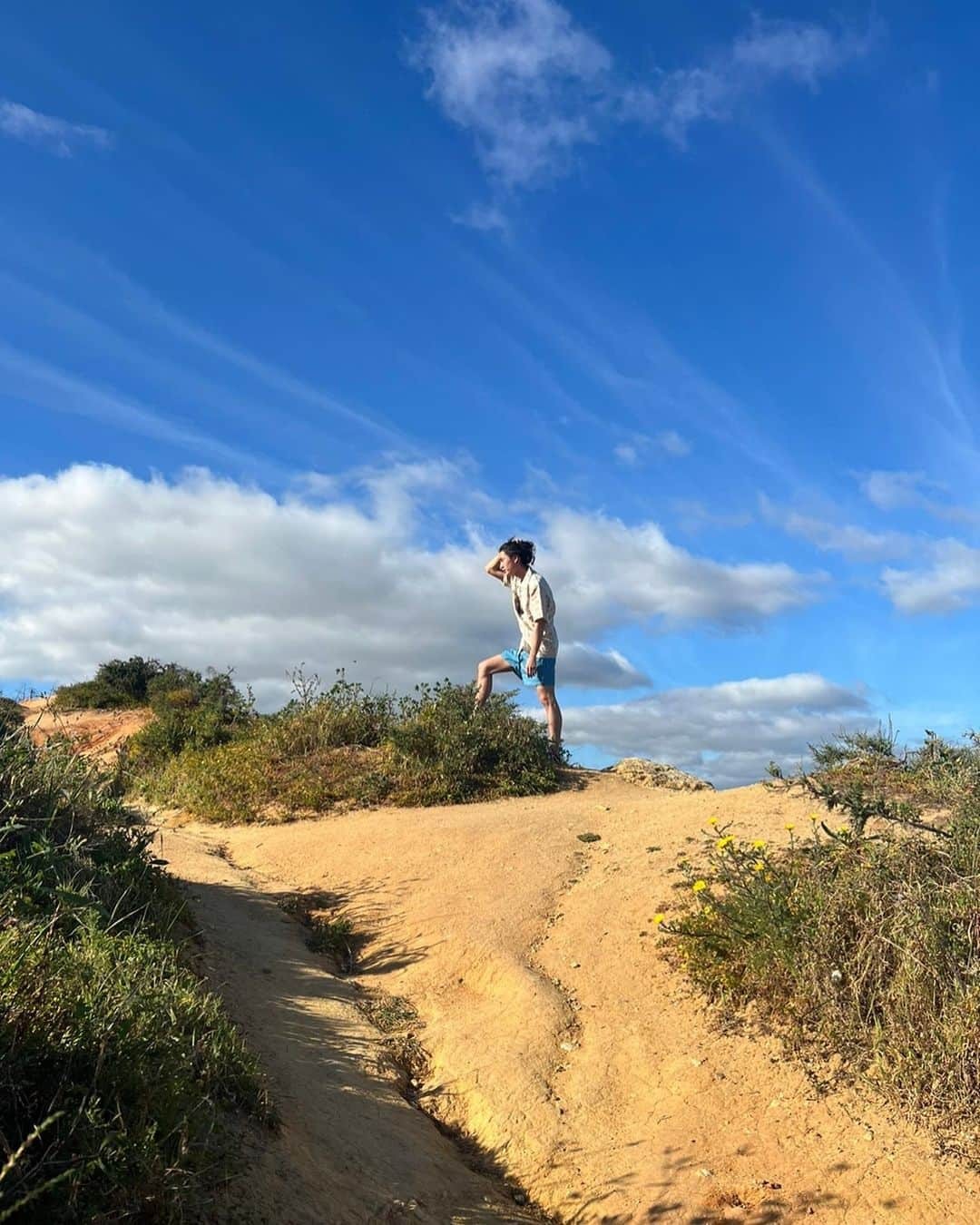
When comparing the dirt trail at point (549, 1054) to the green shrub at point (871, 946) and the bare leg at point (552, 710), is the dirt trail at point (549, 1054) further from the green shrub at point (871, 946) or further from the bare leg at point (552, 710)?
the bare leg at point (552, 710)

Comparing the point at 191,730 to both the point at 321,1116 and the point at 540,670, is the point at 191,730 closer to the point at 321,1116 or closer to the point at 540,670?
the point at 540,670

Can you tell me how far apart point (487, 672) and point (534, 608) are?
1.03m

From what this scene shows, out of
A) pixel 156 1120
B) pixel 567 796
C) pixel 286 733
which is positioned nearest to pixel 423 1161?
pixel 156 1120

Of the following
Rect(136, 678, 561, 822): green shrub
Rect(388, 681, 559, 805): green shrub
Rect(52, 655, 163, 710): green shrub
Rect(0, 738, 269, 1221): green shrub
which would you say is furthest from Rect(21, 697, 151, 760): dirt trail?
Rect(0, 738, 269, 1221): green shrub

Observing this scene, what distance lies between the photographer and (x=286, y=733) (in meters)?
10.7

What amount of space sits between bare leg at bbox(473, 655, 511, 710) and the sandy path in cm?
516

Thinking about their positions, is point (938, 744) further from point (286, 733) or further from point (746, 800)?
point (286, 733)

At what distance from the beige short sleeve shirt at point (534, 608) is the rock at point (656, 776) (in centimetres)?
187

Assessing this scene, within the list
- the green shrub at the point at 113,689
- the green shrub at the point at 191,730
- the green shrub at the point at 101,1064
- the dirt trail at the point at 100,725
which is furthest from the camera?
the green shrub at the point at 113,689

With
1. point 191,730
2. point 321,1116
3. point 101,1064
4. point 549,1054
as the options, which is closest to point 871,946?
point 549,1054

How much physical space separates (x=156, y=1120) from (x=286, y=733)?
8146 mm

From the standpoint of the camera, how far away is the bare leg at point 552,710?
35.3 ft

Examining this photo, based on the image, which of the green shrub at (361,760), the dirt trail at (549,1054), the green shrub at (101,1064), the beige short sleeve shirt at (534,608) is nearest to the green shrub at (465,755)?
the green shrub at (361,760)

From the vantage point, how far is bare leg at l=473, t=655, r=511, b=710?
11047mm
